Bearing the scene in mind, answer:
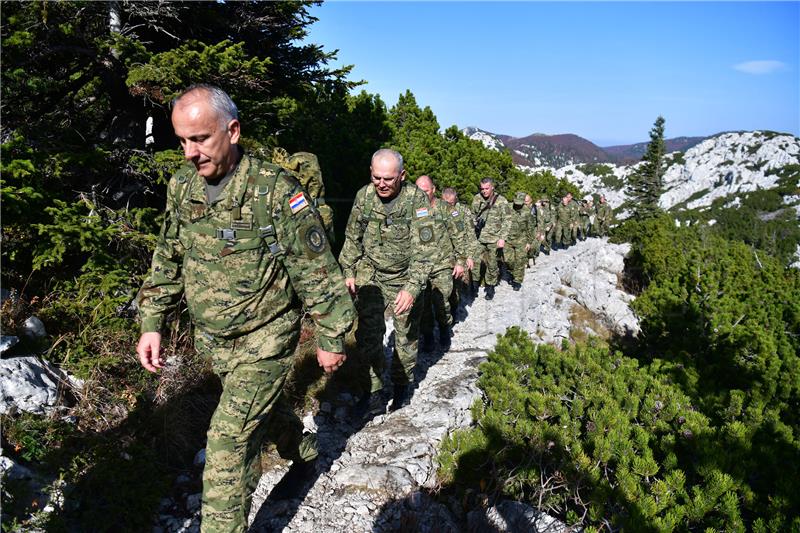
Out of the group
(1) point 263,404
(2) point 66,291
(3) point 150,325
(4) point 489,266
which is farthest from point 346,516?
(4) point 489,266

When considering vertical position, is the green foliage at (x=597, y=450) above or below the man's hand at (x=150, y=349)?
below

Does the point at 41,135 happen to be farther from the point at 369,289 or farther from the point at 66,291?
the point at 369,289

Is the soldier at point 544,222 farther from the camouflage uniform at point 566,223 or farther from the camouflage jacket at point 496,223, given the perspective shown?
the camouflage jacket at point 496,223

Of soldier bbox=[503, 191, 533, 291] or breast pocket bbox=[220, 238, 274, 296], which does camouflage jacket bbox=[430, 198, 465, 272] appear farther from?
soldier bbox=[503, 191, 533, 291]

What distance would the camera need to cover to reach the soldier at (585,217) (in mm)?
22800

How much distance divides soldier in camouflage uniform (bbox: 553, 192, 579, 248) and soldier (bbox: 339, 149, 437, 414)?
15952 millimetres

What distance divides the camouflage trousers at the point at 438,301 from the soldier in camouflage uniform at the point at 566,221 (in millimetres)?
13874

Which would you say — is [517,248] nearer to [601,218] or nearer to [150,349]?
[150,349]

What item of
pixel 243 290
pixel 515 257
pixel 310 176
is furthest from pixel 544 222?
pixel 243 290

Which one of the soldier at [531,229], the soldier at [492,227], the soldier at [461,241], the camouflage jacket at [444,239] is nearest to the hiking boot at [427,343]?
the soldier at [461,241]

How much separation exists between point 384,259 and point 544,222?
540 inches

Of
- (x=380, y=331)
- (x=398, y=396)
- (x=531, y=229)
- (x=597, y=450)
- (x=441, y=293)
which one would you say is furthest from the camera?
(x=531, y=229)

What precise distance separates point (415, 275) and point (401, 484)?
1648mm

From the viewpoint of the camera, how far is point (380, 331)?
449 centimetres
